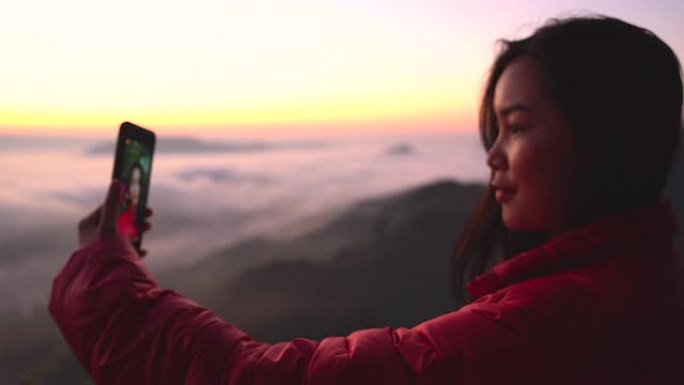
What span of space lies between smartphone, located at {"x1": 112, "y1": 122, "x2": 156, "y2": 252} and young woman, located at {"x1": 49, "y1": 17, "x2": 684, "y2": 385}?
0.11 meters

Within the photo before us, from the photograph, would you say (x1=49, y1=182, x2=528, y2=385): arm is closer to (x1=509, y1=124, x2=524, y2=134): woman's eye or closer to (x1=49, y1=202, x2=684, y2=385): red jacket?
(x1=49, y1=202, x2=684, y2=385): red jacket

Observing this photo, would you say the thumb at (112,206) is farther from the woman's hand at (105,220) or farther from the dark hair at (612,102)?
the dark hair at (612,102)

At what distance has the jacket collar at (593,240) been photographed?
66cm

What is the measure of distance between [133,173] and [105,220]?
0.51 feet

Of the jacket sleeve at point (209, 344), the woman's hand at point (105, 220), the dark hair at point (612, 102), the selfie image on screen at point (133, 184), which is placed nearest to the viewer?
the jacket sleeve at point (209, 344)

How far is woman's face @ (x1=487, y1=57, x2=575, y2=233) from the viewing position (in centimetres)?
69

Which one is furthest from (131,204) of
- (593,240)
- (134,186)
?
(593,240)

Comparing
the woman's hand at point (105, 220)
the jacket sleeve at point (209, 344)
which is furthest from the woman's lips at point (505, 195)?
the woman's hand at point (105, 220)

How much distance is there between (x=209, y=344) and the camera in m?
0.62

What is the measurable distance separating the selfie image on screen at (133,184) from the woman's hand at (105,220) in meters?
0.05

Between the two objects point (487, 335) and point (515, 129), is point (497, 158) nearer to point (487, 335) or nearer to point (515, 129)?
point (515, 129)

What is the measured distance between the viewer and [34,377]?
4.31 ft

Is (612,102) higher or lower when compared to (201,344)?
higher

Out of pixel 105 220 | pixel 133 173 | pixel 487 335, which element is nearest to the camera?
pixel 487 335
